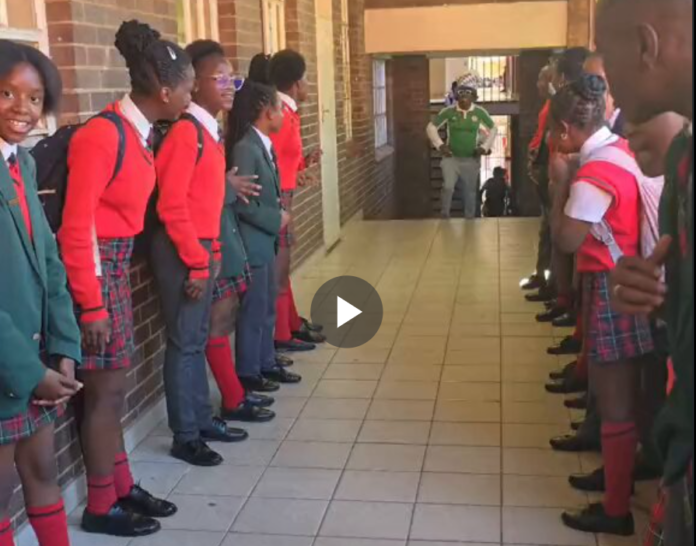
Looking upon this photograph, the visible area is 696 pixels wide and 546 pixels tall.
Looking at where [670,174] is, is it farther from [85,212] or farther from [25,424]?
[85,212]

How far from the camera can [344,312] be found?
5.65m

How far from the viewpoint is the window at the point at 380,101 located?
38.0 feet

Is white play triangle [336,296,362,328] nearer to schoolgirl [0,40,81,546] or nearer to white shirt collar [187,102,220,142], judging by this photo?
Answer: white shirt collar [187,102,220,142]

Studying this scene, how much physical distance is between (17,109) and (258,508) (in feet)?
5.17

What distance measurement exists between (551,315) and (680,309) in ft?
14.1

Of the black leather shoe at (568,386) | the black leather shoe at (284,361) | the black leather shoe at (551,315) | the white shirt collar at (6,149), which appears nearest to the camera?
the white shirt collar at (6,149)

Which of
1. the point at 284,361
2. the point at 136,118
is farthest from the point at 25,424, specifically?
the point at 284,361

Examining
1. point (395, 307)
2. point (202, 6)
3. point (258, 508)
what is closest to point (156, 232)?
point (258, 508)

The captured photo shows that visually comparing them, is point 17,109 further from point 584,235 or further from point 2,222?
point 584,235

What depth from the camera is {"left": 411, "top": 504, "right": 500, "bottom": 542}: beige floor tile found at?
282 centimetres

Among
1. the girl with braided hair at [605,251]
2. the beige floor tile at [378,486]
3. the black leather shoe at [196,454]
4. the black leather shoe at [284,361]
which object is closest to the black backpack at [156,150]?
the black leather shoe at [196,454]

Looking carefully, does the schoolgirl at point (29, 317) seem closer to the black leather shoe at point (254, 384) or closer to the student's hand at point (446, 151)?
the black leather shoe at point (254, 384)

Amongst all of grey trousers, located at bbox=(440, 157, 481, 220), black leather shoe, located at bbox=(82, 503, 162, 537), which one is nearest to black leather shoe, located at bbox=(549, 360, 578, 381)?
black leather shoe, located at bbox=(82, 503, 162, 537)

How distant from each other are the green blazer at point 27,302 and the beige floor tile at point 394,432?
5.35 feet
